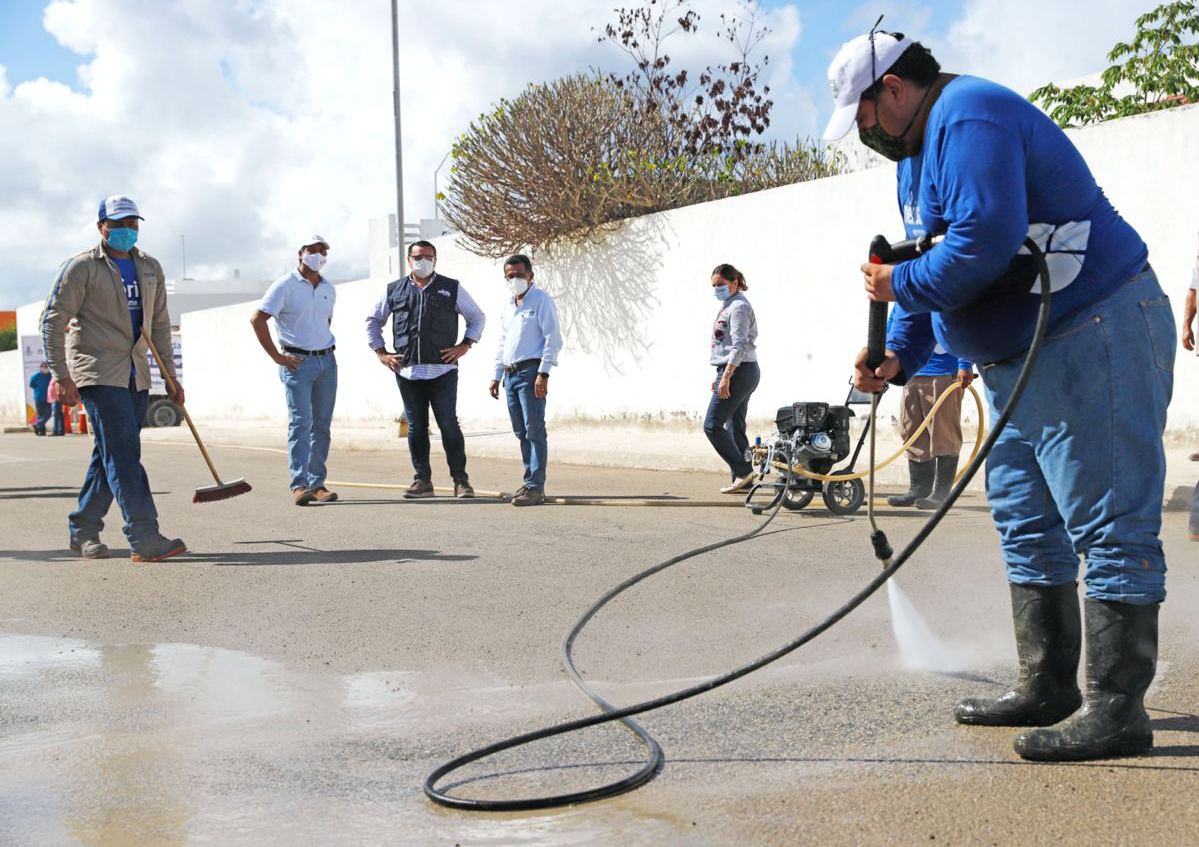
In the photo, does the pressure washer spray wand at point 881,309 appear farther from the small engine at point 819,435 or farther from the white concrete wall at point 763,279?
the white concrete wall at point 763,279

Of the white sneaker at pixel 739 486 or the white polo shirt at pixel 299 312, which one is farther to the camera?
the white polo shirt at pixel 299 312

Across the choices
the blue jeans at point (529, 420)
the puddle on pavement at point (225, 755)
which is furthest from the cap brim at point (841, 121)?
the blue jeans at point (529, 420)

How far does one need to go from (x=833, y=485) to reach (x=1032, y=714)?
5.21 m

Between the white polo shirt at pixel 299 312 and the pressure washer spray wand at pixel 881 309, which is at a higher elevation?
the white polo shirt at pixel 299 312

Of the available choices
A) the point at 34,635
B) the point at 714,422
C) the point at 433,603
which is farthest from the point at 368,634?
the point at 714,422

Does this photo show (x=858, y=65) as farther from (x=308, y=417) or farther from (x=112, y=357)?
(x=308, y=417)

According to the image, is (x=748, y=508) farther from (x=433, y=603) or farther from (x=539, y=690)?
(x=539, y=690)

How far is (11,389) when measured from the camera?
158ft

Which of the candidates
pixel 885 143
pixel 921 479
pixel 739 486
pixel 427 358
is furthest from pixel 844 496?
pixel 885 143

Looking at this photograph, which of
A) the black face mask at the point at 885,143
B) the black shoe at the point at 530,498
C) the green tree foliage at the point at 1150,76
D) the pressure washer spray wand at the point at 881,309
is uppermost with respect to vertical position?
the green tree foliage at the point at 1150,76

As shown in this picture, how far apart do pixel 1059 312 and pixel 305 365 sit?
295 inches

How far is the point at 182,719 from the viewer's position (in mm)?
3984

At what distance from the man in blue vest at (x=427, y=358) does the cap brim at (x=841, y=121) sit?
22.5 ft

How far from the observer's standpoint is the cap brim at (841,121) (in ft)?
11.5
